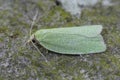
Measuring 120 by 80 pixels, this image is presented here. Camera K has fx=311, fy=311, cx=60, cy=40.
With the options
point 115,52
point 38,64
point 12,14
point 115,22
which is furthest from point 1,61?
point 115,22

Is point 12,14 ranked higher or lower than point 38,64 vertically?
higher

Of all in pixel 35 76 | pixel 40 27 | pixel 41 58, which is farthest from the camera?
pixel 40 27

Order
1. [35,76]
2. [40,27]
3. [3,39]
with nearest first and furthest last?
[35,76] → [3,39] → [40,27]

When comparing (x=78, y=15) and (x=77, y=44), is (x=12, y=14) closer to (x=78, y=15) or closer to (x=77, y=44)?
(x=78, y=15)

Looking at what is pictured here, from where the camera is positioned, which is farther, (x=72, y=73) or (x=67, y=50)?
(x=67, y=50)

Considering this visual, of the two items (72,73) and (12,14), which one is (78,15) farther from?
(72,73)

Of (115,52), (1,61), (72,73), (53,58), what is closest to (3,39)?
(1,61)
